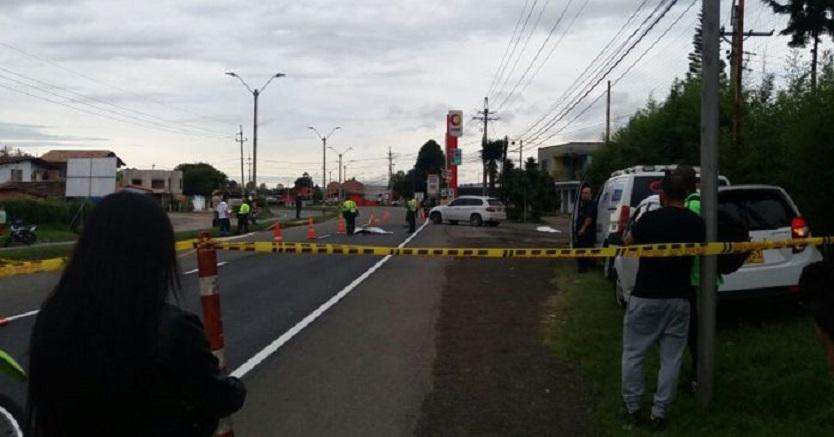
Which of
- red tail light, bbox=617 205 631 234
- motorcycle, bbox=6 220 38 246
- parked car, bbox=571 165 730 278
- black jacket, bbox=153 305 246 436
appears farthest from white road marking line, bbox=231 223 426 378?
motorcycle, bbox=6 220 38 246

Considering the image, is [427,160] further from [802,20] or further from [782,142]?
[782,142]

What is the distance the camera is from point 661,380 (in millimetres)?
5559

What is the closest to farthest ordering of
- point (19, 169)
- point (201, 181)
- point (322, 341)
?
point (322, 341) → point (19, 169) → point (201, 181)

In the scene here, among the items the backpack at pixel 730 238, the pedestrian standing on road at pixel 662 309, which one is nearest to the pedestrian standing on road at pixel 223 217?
the backpack at pixel 730 238

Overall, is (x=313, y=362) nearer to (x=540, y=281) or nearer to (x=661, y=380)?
(x=661, y=380)

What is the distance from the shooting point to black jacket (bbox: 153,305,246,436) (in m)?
2.24

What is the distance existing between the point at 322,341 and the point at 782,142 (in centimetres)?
868

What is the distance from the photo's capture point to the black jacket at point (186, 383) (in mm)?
2242

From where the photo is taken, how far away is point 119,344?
2205 mm

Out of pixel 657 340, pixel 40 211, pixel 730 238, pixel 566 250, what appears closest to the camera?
pixel 657 340

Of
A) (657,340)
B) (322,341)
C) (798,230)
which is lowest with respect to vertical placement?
(322,341)

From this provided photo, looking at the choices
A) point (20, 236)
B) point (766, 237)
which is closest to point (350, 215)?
point (20, 236)

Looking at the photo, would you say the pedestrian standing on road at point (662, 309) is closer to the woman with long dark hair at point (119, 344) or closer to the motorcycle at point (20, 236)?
the woman with long dark hair at point (119, 344)

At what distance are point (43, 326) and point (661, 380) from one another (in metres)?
4.34
